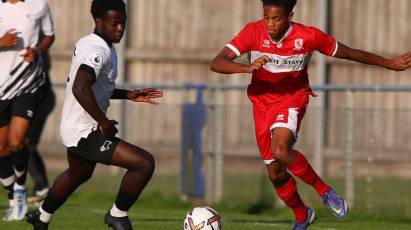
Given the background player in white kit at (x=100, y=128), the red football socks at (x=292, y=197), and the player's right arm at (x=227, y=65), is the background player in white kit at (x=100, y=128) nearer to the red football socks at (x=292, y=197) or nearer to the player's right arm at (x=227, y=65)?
the player's right arm at (x=227, y=65)

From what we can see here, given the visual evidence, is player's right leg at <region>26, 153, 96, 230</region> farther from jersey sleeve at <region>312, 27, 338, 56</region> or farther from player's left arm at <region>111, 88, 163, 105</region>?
jersey sleeve at <region>312, 27, 338, 56</region>

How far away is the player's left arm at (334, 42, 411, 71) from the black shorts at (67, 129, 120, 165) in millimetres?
2236

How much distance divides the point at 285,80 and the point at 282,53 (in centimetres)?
31

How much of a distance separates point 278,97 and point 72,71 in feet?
6.71

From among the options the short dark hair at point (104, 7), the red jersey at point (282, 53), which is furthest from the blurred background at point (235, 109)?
the short dark hair at point (104, 7)

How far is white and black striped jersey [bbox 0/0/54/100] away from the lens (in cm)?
1342

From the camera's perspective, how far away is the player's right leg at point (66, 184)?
10945 millimetres

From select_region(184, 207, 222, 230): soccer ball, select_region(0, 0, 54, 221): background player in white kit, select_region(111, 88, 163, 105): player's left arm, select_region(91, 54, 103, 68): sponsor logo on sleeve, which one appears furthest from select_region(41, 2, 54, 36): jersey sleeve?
select_region(184, 207, 222, 230): soccer ball

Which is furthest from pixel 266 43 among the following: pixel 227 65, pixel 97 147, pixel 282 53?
pixel 97 147

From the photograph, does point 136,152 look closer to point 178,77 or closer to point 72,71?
point 72,71

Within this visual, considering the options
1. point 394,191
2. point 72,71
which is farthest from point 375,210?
point 72,71

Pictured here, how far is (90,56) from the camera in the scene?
34.3 ft

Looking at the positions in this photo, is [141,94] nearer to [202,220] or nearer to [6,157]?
[202,220]

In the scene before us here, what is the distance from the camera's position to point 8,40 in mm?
13336
